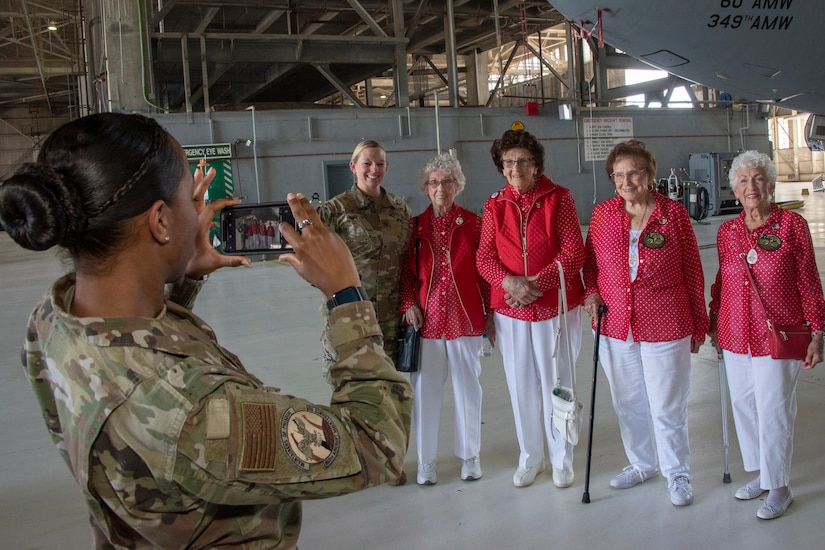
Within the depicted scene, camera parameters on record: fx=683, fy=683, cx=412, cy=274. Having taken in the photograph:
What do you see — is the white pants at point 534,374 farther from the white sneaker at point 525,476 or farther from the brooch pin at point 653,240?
the brooch pin at point 653,240

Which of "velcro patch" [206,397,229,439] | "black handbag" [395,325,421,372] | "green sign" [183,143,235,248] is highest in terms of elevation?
"green sign" [183,143,235,248]

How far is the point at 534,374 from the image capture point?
A: 3408mm

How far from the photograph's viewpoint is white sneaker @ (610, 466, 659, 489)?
3238 millimetres

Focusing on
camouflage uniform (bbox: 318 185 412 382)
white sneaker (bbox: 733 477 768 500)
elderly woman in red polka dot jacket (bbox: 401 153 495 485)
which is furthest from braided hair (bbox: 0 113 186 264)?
white sneaker (bbox: 733 477 768 500)

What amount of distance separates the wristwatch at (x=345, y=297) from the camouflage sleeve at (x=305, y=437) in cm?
4

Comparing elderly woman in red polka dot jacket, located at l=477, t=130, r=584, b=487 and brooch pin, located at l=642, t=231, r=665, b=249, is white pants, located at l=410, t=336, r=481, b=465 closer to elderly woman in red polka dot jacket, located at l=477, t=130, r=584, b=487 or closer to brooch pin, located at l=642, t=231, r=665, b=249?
elderly woman in red polka dot jacket, located at l=477, t=130, r=584, b=487

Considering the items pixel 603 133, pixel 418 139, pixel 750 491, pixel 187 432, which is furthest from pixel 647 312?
pixel 603 133

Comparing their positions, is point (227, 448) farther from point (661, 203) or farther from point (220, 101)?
point (220, 101)

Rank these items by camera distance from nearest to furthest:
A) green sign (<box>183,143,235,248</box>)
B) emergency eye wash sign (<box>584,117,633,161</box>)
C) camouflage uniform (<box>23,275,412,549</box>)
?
1. camouflage uniform (<box>23,275,412,549</box>)
2. green sign (<box>183,143,235,248</box>)
3. emergency eye wash sign (<box>584,117,633,161</box>)

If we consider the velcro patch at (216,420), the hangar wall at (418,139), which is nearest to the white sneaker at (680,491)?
the velcro patch at (216,420)

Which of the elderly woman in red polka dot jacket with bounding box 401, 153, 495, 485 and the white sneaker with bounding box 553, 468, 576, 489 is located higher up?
the elderly woman in red polka dot jacket with bounding box 401, 153, 495, 485

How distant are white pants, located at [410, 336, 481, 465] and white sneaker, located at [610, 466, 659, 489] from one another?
688 millimetres

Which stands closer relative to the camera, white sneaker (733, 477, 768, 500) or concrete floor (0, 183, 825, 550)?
concrete floor (0, 183, 825, 550)

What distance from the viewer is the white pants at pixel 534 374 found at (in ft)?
11.0
